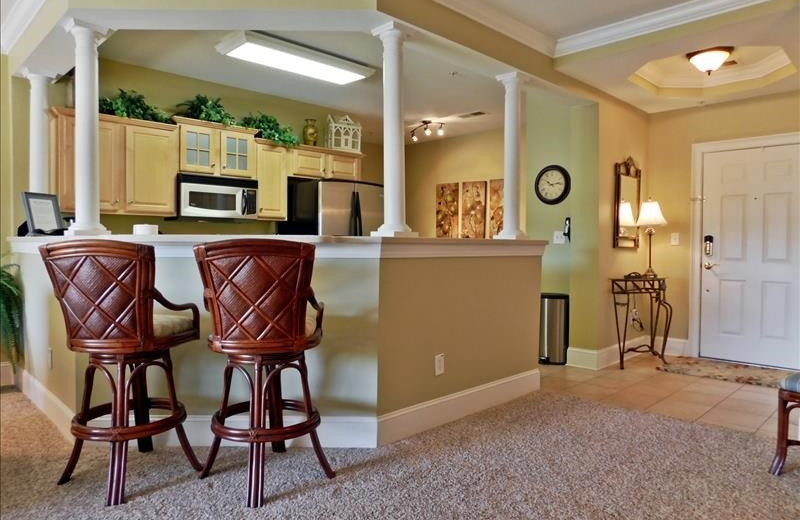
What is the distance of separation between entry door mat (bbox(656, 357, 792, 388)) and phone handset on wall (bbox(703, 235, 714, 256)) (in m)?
1.00

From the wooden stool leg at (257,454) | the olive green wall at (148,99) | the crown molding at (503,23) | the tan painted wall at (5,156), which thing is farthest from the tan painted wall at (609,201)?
the tan painted wall at (5,156)

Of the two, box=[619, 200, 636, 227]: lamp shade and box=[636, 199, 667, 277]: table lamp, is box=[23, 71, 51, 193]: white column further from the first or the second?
box=[636, 199, 667, 277]: table lamp

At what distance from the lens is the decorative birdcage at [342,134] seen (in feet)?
18.2

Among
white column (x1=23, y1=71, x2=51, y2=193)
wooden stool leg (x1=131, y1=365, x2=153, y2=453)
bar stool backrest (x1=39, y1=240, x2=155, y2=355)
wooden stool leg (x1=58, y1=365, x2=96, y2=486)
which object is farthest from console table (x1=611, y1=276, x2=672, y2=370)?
white column (x1=23, y1=71, x2=51, y2=193)

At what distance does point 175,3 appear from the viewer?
2.62 metres

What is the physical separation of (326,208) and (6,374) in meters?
2.90

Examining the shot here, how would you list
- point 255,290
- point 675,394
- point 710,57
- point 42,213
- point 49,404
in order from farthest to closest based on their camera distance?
point 710,57 < point 675,394 < point 42,213 < point 49,404 < point 255,290

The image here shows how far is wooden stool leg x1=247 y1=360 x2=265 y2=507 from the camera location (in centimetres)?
208

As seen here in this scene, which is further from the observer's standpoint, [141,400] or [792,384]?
[141,400]

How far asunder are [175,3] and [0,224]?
2.41 meters

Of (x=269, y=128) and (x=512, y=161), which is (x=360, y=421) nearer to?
(x=512, y=161)

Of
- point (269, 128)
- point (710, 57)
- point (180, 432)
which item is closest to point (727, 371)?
point (710, 57)

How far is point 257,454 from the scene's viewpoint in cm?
211

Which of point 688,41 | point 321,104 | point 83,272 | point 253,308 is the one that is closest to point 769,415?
point 688,41
